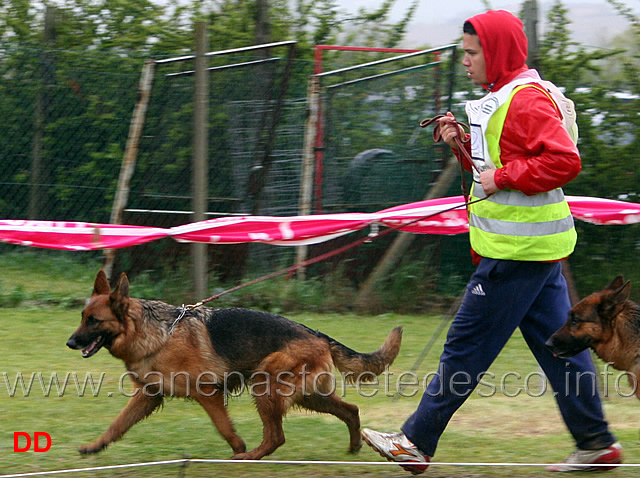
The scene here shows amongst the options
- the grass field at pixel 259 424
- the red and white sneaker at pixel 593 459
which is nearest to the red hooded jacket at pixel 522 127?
the red and white sneaker at pixel 593 459

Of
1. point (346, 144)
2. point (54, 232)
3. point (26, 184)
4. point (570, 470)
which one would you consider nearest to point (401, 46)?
point (346, 144)

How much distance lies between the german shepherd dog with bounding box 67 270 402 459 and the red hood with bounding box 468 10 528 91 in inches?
58.1

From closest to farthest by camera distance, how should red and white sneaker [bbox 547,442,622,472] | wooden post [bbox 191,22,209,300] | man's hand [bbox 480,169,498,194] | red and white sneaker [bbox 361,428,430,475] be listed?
1. man's hand [bbox 480,169,498,194]
2. red and white sneaker [bbox 361,428,430,475]
3. red and white sneaker [bbox 547,442,622,472]
4. wooden post [bbox 191,22,209,300]

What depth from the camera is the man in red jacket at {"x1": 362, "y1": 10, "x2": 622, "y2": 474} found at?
12.1ft

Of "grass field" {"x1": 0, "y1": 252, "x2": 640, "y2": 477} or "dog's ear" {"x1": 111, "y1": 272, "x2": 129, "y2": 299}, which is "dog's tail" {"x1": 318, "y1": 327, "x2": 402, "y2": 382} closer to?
"grass field" {"x1": 0, "y1": 252, "x2": 640, "y2": 477}

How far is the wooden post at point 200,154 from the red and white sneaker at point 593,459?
4.14m

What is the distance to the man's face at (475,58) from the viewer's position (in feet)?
12.6

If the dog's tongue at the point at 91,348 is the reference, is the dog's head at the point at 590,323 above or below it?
above

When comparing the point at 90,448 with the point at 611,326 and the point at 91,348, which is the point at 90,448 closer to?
the point at 91,348

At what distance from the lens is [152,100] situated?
843 centimetres

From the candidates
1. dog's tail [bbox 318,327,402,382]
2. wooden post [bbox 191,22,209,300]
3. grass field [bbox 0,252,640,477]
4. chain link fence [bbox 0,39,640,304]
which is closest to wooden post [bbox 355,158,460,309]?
chain link fence [bbox 0,39,640,304]

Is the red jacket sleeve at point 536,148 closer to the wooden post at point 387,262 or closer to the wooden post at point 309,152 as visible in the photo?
the wooden post at point 387,262

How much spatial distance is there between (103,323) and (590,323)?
237 cm

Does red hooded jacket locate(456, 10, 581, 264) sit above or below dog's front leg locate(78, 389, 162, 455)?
above
